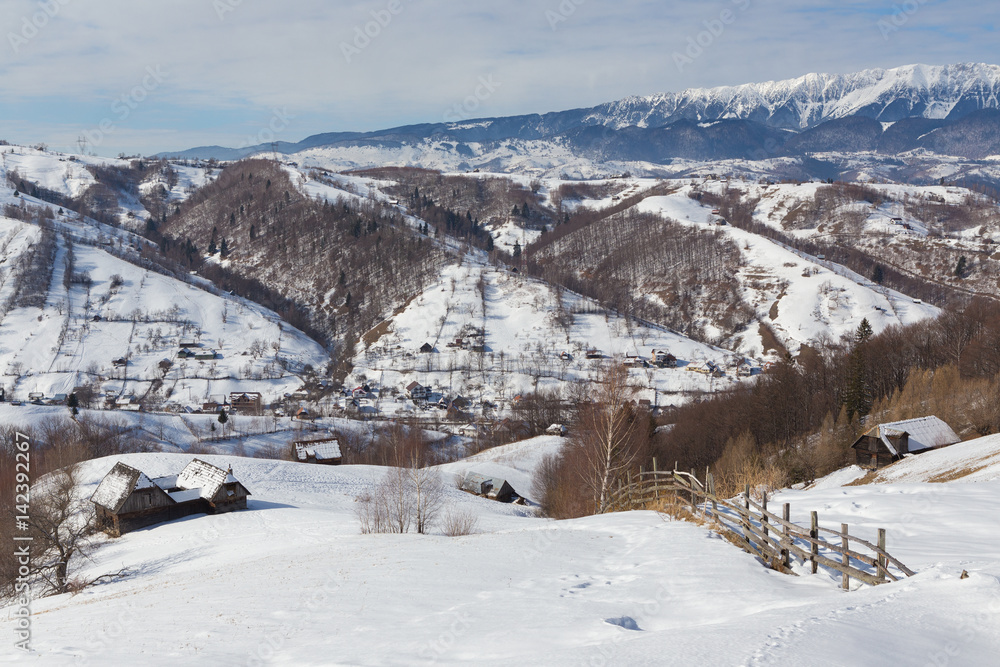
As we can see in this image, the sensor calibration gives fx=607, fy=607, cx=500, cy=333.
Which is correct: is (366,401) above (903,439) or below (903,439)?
below

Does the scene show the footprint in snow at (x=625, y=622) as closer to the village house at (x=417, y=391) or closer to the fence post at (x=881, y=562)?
the fence post at (x=881, y=562)

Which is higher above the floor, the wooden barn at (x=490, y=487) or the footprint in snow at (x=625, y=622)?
the footprint in snow at (x=625, y=622)

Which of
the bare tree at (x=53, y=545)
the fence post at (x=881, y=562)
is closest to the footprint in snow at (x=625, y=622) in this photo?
the fence post at (x=881, y=562)

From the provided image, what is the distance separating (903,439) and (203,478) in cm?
5235

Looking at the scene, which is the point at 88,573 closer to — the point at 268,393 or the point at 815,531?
the point at 815,531

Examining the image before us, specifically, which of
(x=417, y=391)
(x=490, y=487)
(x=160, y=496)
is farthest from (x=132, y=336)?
(x=490, y=487)

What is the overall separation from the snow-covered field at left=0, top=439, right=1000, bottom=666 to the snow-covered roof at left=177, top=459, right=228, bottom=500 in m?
20.2

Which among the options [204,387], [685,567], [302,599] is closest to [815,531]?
[685,567]

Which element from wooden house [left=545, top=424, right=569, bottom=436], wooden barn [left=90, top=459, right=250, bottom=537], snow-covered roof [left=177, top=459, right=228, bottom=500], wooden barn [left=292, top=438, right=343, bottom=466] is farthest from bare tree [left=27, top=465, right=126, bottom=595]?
wooden house [left=545, top=424, right=569, bottom=436]

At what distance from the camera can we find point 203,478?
4634 cm

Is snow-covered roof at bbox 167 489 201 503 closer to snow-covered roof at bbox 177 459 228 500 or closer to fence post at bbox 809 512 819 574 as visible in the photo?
snow-covered roof at bbox 177 459 228 500

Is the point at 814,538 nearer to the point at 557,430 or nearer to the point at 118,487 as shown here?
the point at 118,487

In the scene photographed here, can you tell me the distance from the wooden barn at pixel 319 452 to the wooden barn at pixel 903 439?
49652mm

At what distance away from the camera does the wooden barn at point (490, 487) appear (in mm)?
56334
